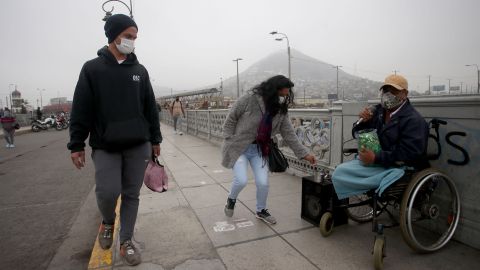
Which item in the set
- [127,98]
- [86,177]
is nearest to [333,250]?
[127,98]

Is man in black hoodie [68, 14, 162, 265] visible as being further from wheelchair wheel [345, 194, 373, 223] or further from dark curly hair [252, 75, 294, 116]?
wheelchair wheel [345, 194, 373, 223]

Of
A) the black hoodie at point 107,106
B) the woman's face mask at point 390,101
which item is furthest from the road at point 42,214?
the woman's face mask at point 390,101

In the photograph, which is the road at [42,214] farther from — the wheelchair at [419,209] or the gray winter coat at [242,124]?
the wheelchair at [419,209]

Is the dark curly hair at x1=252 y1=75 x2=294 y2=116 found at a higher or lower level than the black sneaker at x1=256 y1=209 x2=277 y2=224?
higher

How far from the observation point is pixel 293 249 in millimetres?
3111

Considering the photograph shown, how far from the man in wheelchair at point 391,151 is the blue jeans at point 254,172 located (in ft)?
2.79

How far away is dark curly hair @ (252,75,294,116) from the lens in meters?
3.49

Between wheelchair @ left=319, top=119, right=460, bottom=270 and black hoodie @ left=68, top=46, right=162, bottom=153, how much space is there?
2.08m

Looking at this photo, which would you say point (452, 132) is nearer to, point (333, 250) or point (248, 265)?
point (333, 250)

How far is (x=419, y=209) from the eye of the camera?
304 centimetres

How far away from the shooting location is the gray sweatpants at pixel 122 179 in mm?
2670

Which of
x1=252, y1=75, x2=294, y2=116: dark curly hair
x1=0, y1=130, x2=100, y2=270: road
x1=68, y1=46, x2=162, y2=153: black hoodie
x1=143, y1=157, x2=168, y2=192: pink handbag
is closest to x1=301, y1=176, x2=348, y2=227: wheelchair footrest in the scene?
x1=252, y1=75, x2=294, y2=116: dark curly hair

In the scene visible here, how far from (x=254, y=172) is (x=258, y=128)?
508 mm

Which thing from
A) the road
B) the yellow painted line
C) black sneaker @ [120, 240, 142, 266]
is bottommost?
the road
